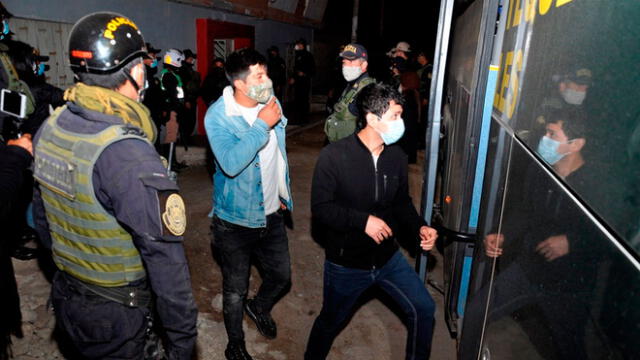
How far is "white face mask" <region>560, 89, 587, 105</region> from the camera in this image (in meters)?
0.99

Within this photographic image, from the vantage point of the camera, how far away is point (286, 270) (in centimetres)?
332

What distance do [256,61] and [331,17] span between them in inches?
901

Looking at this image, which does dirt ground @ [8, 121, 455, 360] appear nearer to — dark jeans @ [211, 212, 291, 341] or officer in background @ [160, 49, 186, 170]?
dark jeans @ [211, 212, 291, 341]

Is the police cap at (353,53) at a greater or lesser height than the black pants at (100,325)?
greater

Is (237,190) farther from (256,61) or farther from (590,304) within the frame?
(590,304)

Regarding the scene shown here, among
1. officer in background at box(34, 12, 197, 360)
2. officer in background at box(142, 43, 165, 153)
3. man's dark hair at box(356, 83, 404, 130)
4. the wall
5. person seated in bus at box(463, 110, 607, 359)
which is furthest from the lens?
the wall

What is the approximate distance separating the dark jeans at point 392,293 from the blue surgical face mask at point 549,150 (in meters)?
1.53

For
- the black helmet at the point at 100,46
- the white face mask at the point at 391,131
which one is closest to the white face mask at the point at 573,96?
the white face mask at the point at 391,131

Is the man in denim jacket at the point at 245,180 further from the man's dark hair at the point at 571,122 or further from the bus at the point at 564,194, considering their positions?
the man's dark hair at the point at 571,122

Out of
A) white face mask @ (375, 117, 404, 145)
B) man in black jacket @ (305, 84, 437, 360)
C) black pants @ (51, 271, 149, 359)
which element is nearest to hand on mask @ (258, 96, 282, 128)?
man in black jacket @ (305, 84, 437, 360)

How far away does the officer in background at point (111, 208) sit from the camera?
1708mm

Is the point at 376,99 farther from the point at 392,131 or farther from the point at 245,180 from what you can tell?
the point at 245,180

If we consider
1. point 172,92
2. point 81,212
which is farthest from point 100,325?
point 172,92

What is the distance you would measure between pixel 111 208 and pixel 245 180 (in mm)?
1232
